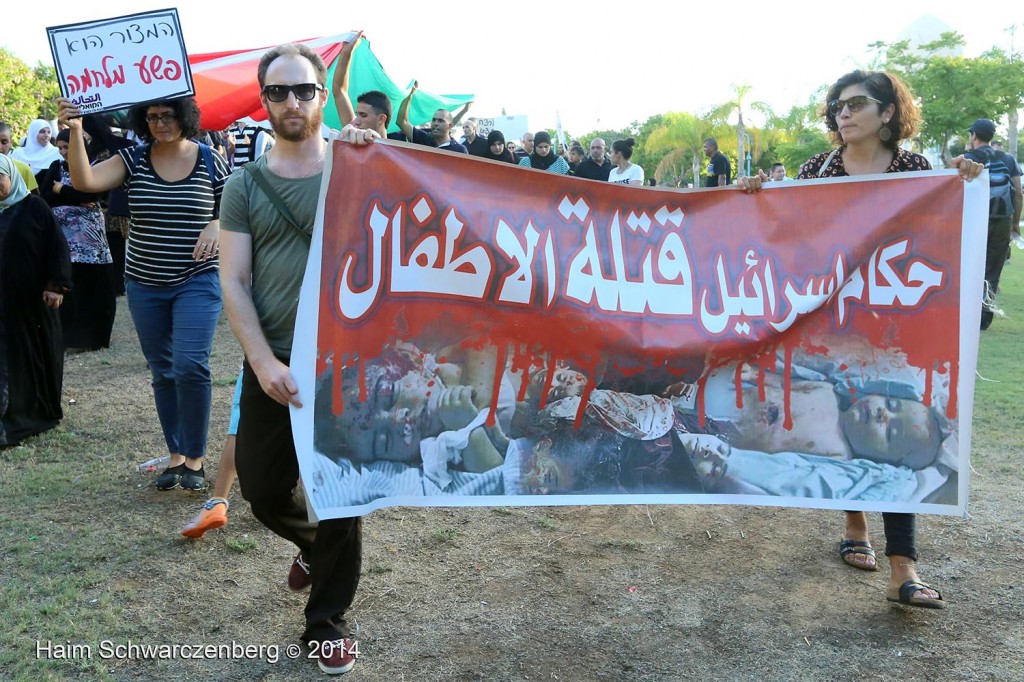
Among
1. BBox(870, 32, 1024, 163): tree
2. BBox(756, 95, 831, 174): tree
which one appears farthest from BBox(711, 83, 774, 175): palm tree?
BBox(870, 32, 1024, 163): tree

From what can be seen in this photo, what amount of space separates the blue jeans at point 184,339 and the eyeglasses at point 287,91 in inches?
66.7

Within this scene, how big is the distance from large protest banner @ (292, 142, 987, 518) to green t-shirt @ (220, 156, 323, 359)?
0.41ft

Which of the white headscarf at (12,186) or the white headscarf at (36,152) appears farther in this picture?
the white headscarf at (36,152)

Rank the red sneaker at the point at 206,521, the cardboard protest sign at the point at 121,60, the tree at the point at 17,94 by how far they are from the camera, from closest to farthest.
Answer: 1. the red sneaker at the point at 206,521
2. the cardboard protest sign at the point at 121,60
3. the tree at the point at 17,94

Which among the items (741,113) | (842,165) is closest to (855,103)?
(842,165)

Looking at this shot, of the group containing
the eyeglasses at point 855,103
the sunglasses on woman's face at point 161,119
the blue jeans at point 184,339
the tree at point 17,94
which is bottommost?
the blue jeans at point 184,339

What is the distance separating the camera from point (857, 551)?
3.67m

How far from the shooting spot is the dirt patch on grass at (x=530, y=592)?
Answer: 2910 mm

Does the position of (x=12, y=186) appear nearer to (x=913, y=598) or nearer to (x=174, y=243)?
(x=174, y=243)

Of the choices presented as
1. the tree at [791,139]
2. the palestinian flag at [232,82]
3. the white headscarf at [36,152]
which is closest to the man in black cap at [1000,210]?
the palestinian flag at [232,82]

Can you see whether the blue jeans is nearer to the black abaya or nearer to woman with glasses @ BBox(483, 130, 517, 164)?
the black abaya

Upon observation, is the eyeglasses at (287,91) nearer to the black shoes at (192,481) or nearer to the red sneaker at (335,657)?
the red sneaker at (335,657)

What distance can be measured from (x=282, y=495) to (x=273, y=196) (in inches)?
39.7

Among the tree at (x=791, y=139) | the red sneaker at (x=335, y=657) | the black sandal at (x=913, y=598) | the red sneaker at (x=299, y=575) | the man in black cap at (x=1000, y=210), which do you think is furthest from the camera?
the tree at (x=791, y=139)
